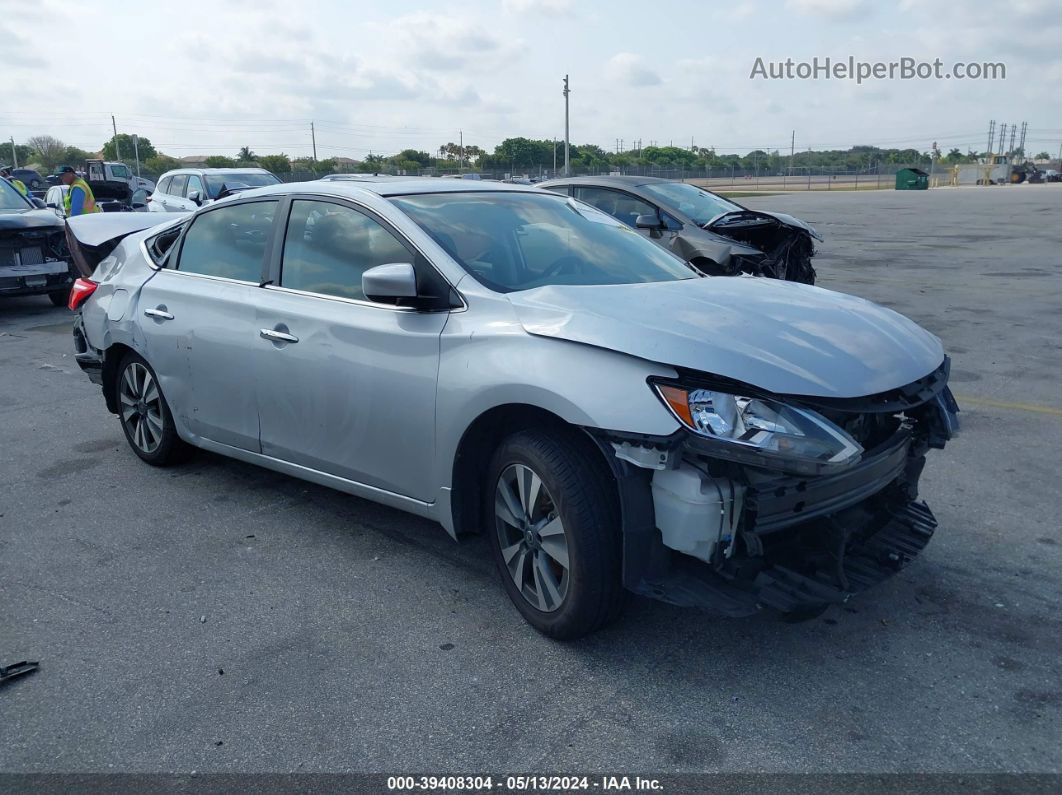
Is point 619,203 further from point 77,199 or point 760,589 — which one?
point 77,199

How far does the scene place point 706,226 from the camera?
925 centimetres

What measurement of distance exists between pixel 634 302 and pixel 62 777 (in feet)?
8.24

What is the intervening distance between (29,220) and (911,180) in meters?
60.0

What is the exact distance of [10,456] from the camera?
19.6 ft

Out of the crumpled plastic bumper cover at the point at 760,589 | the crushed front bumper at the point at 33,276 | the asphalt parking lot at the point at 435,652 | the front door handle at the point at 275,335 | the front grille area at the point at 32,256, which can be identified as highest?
the front door handle at the point at 275,335

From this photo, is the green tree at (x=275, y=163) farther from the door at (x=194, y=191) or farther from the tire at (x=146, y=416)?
the tire at (x=146, y=416)

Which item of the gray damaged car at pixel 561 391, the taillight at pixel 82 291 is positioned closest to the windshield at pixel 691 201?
the gray damaged car at pixel 561 391

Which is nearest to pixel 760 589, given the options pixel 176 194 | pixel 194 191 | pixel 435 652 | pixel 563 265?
pixel 435 652

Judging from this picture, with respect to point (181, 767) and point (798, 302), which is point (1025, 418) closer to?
point (798, 302)

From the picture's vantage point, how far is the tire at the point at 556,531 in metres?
3.22

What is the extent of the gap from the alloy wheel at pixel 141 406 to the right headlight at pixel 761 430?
3500mm

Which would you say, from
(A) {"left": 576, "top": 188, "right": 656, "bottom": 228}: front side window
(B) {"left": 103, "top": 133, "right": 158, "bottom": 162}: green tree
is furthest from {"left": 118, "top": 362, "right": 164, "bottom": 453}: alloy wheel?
(B) {"left": 103, "top": 133, "right": 158, "bottom": 162}: green tree

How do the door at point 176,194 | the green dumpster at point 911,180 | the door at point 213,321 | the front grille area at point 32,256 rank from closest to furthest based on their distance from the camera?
the door at point 213,321 < the front grille area at point 32,256 < the door at point 176,194 < the green dumpster at point 911,180

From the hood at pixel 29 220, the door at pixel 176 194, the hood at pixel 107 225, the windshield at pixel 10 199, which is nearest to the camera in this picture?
the hood at pixel 107 225
